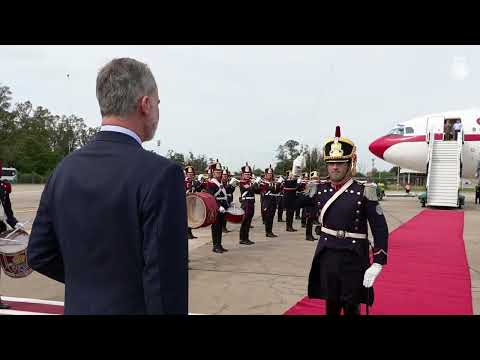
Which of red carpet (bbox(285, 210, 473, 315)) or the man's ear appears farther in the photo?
red carpet (bbox(285, 210, 473, 315))

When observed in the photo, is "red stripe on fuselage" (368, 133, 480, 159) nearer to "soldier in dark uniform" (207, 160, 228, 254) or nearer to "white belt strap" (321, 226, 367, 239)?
"soldier in dark uniform" (207, 160, 228, 254)

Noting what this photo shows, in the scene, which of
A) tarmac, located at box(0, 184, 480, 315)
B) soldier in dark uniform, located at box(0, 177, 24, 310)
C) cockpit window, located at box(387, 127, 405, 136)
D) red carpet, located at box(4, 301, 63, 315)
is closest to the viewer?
red carpet, located at box(4, 301, 63, 315)

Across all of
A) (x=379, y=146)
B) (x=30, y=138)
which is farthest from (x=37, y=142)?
(x=379, y=146)

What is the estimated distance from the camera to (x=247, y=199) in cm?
1151

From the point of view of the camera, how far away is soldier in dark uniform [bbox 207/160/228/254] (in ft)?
30.8

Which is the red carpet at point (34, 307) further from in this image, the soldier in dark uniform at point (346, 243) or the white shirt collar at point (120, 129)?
the white shirt collar at point (120, 129)

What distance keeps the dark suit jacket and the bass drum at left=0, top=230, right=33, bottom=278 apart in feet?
12.0

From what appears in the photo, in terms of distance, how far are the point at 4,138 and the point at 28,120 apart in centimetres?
985

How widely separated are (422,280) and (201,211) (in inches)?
145

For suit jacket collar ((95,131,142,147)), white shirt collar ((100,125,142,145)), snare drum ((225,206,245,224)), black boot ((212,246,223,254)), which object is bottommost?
black boot ((212,246,223,254))

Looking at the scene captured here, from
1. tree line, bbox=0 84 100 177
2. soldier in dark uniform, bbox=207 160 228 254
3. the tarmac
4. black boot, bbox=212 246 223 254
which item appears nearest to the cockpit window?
the tarmac

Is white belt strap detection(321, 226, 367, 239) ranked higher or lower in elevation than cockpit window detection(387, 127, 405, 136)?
lower
